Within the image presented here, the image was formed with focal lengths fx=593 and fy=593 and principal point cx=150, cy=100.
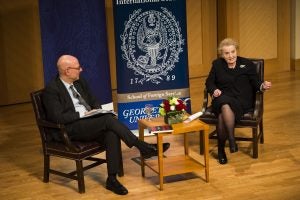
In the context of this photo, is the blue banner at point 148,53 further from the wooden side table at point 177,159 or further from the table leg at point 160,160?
the table leg at point 160,160

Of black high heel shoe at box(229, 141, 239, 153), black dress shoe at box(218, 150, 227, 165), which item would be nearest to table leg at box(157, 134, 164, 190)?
black dress shoe at box(218, 150, 227, 165)

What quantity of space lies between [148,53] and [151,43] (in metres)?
0.12

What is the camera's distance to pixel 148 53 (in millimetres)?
6828

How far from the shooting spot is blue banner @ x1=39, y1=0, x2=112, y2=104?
Answer: 6.26m

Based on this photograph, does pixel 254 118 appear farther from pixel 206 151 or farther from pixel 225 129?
pixel 206 151

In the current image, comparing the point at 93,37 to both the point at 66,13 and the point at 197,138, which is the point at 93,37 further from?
the point at 197,138

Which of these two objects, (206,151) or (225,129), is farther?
(225,129)

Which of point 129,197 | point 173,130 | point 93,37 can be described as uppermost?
point 93,37

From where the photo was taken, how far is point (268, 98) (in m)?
8.69

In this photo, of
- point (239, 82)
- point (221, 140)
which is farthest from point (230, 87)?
point (221, 140)

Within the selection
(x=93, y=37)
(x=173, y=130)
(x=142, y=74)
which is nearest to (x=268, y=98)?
(x=142, y=74)

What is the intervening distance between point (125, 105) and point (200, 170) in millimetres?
1717

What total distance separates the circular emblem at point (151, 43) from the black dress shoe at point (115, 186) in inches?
69.0

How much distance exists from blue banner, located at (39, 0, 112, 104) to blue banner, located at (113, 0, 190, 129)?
206 mm
